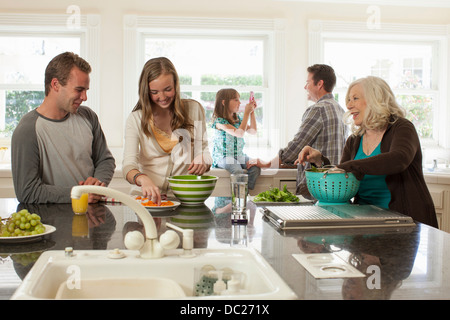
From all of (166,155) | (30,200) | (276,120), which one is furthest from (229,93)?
(30,200)

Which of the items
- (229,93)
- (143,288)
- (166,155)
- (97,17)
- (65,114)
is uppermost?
(97,17)

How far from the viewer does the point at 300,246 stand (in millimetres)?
1285

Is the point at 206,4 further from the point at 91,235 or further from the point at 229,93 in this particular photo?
the point at 91,235

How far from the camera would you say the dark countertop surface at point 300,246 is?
94 cm

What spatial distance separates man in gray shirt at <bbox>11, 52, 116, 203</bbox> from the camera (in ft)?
6.64

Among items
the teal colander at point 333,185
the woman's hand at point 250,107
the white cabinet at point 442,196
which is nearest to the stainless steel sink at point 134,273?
the teal colander at point 333,185

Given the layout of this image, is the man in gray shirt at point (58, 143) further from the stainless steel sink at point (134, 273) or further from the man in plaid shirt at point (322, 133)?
the man in plaid shirt at point (322, 133)

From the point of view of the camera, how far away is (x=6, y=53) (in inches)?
177

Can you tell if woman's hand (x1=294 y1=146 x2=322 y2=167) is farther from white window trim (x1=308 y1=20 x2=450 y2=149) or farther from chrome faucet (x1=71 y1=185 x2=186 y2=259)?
white window trim (x1=308 y1=20 x2=450 y2=149)

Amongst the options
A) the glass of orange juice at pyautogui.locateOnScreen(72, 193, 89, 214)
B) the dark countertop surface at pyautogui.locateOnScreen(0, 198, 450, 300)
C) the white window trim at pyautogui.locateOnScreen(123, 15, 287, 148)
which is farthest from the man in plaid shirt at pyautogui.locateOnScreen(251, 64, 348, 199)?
the glass of orange juice at pyautogui.locateOnScreen(72, 193, 89, 214)

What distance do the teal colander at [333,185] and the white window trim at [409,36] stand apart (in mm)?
2764

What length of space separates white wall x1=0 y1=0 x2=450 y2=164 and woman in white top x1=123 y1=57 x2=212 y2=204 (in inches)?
83.7

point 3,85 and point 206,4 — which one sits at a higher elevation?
point 206,4

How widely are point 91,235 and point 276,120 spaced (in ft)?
10.9
